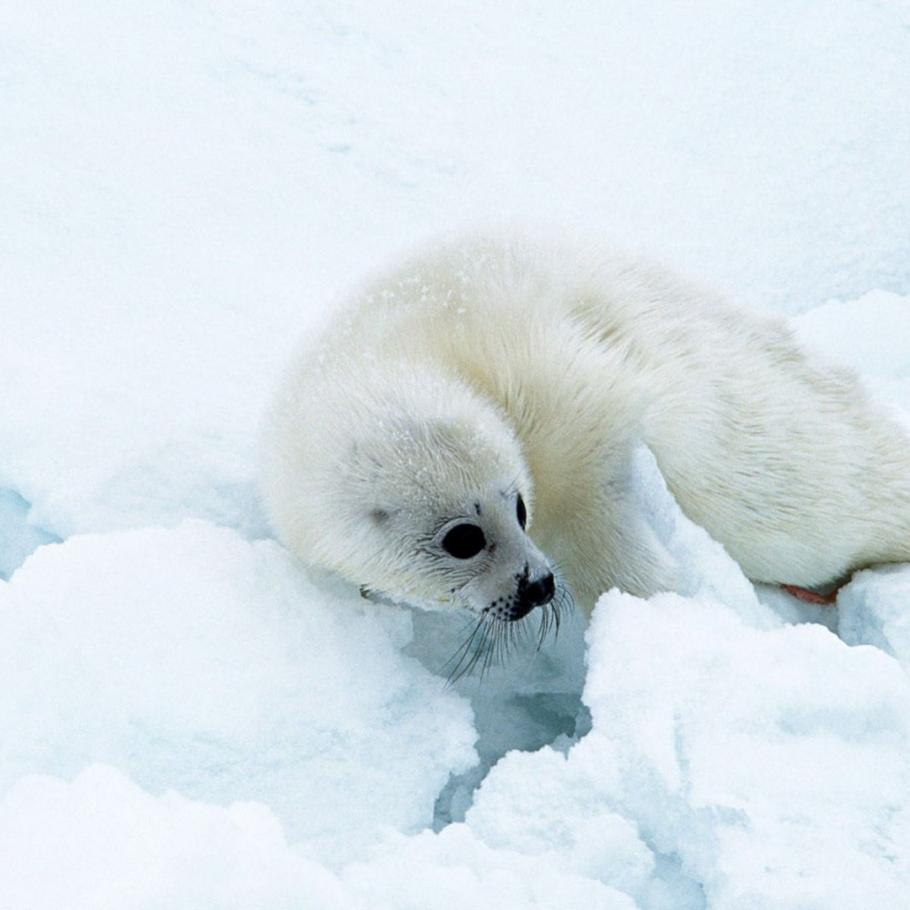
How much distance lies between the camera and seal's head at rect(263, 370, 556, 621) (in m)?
2.30

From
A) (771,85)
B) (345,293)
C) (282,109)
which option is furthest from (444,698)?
(771,85)

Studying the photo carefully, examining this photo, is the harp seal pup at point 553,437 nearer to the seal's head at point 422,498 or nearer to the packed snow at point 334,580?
the seal's head at point 422,498

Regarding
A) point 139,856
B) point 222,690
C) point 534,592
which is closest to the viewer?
point 139,856

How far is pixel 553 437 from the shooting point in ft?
8.13

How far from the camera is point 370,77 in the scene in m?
5.61

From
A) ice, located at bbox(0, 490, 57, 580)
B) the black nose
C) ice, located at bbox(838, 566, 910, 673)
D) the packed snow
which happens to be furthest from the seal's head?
ice, located at bbox(0, 490, 57, 580)

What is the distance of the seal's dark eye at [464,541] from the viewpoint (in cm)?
231

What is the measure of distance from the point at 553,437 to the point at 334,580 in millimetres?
544

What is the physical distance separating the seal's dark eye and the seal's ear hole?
0.40 feet

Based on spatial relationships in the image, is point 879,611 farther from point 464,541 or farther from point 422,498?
point 422,498

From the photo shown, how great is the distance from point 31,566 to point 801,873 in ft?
4.74

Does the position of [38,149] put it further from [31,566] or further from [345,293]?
[31,566]

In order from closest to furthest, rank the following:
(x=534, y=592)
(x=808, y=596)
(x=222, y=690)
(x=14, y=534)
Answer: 1. (x=222, y=690)
2. (x=534, y=592)
3. (x=808, y=596)
4. (x=14, y=534)

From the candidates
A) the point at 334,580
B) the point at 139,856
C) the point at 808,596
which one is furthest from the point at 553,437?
the point at 139,856
